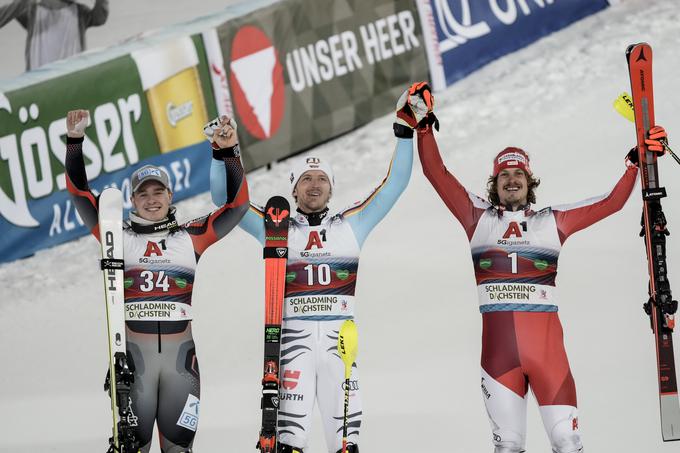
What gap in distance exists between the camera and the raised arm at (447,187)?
617 centimetres

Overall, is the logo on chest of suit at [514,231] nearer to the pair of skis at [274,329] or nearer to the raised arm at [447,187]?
the raised arm at [447,187]

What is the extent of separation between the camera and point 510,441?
5.77m

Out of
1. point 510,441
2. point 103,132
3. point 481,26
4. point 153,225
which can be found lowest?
point 510,441

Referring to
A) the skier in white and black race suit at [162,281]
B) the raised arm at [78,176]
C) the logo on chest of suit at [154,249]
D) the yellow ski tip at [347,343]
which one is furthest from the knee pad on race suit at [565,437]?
the raised arm at [78,176]

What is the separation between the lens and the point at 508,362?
5910 mm

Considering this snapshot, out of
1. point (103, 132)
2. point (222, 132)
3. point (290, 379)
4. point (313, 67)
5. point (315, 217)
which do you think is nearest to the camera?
point (290, 379)

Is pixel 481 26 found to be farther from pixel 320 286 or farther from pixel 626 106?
pixel 320 286

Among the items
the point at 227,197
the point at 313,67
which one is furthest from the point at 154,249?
the point at 313,67

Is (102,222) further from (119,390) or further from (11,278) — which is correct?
(11,278)

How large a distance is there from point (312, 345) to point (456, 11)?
679cm

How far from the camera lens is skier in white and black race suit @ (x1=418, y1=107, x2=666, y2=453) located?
229 inches

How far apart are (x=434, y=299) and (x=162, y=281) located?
3.47m

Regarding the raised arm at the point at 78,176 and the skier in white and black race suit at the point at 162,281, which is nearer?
the skier in white and black race suit at the point at 162,281

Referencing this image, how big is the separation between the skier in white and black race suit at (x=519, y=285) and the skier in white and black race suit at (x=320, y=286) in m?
0.34
